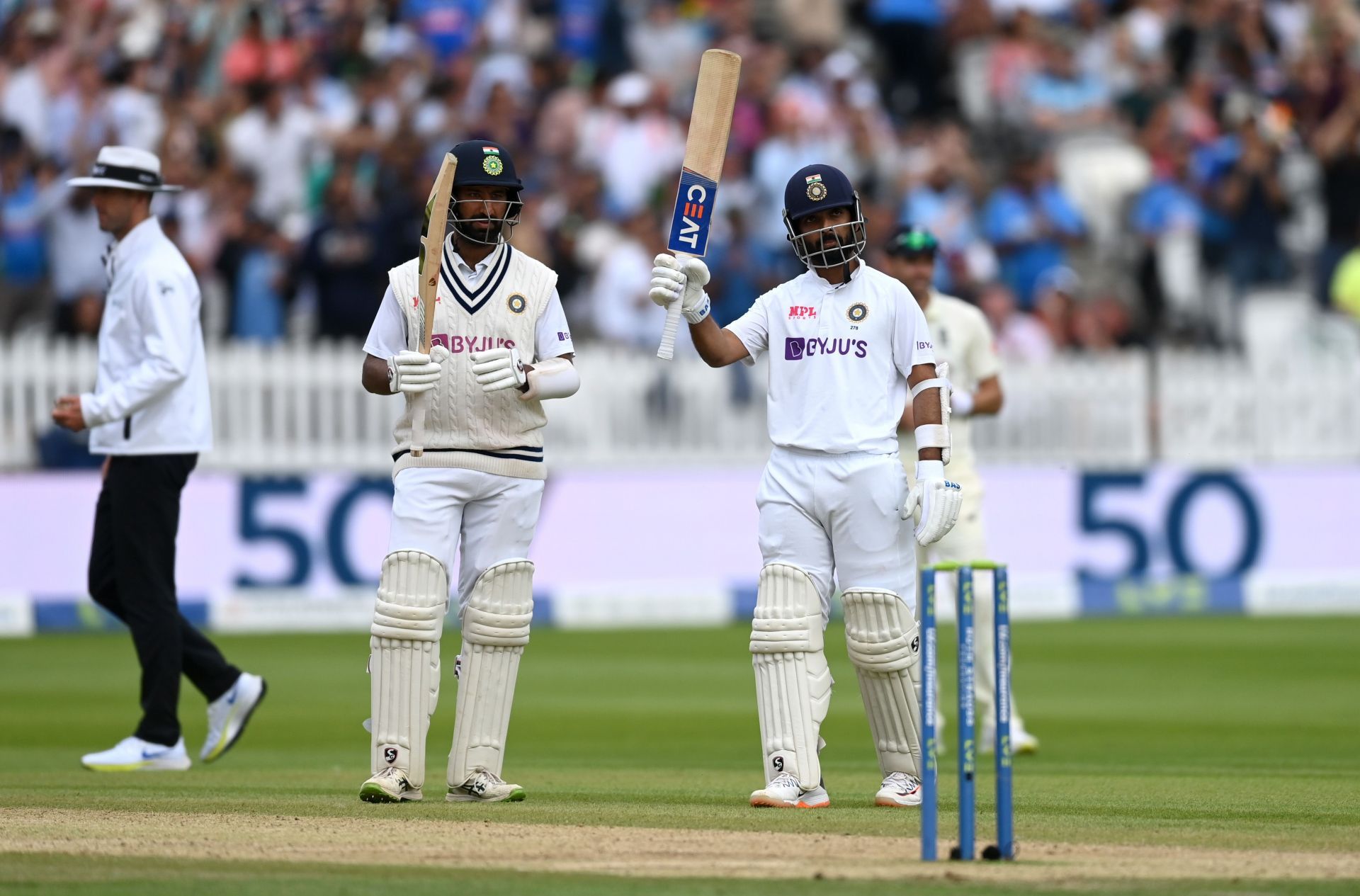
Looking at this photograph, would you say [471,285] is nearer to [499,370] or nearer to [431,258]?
[431,258]

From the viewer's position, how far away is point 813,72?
19.9 metres

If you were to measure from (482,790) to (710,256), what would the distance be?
10339 mm

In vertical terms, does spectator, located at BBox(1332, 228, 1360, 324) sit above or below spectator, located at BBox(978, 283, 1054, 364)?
above

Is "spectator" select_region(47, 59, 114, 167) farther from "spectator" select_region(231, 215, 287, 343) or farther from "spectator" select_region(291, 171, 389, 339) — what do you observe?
"spectator" select_region(291, 171, 389, 339)

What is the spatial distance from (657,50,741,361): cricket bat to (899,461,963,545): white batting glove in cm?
91

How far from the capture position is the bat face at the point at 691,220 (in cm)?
733

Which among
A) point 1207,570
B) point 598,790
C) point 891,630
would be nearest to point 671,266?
point 891,630

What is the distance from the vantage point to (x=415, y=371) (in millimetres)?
7121

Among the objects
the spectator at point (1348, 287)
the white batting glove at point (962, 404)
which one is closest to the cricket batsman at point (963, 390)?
the white batting glove at point (962, 404)

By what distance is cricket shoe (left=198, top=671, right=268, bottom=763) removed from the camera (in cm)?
907

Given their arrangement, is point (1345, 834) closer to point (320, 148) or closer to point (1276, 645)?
point (1276, 645)

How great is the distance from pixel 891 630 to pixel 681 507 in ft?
29.3

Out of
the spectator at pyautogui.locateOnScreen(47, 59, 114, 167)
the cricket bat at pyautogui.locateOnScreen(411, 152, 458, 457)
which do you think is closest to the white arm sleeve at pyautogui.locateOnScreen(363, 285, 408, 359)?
the cricket bat at pyautogui.locateOnScreen(411, 152, 458, 457)

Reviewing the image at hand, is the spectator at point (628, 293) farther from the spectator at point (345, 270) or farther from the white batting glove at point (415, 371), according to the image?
the white batting glove at point (415, 371)
